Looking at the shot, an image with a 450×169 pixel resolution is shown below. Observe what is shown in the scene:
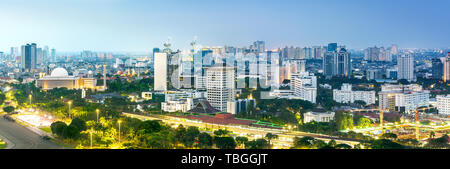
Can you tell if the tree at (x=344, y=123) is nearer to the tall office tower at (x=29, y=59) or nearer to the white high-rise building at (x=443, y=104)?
the white high-rise building at (x=443, y=104)

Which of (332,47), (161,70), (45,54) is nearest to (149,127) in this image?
(161,70)

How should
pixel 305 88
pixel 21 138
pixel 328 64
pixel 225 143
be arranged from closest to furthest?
pixel 225 143
pixel 21 138
pixel 305 88
pixel 328 64

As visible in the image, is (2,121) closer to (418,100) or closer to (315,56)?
(418,100)

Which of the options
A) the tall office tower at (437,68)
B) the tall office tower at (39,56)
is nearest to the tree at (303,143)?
the tall office tower at (437,68)

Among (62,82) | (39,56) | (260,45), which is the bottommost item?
(62,82)

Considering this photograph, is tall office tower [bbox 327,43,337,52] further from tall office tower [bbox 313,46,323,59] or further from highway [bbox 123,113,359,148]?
highway [bbox 123,113,359,148]

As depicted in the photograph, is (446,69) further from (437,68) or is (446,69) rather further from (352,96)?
(352,96)

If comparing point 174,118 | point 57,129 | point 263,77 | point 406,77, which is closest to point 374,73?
point 406,77
